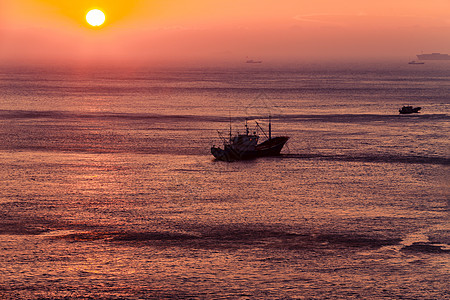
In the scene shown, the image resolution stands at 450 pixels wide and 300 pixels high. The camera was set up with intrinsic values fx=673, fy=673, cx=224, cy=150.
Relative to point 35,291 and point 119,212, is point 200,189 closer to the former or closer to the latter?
point 119,212

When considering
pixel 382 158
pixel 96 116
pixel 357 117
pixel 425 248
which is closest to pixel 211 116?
pixel 96 116

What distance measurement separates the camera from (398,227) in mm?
66375

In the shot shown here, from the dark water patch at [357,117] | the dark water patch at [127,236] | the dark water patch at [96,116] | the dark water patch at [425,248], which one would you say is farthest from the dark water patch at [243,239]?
the dark water patch at [96,116]

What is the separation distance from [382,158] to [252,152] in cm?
2021

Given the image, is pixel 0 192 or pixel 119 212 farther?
pixel 0 192

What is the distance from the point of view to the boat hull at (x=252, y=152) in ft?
338

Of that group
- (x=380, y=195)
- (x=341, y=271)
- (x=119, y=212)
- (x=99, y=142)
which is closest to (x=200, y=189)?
(x=119, y=212)

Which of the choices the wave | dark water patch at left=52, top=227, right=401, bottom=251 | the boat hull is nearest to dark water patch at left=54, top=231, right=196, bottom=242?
dark water patch at left=52, top=227, right=401, bottom=251

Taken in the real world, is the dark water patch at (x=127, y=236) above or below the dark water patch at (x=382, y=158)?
below

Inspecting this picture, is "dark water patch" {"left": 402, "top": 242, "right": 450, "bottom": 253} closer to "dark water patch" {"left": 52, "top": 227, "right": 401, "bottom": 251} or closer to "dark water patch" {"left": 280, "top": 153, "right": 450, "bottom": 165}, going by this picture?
"dark water patch" {"left": 52, "top": 227, "right": 401, "bottom": 251}

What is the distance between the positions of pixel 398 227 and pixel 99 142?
2641 inches

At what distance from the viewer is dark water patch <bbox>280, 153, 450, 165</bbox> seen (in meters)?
102

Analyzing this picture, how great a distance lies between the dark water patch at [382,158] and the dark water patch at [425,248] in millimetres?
41438

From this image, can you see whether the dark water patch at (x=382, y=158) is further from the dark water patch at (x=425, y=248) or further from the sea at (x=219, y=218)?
the dark water patch at (x=425, y=248)
